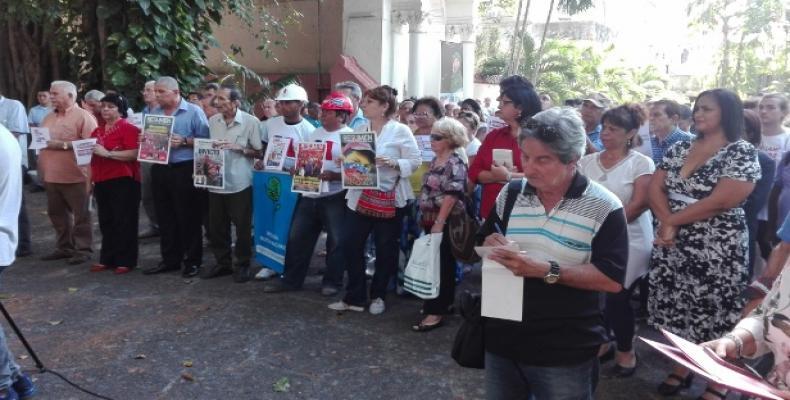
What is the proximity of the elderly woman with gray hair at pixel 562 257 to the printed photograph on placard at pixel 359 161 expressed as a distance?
285cm

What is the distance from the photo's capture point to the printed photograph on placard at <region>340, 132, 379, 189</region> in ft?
16.8

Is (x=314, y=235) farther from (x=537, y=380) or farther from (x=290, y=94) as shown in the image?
(x=537, y=380)

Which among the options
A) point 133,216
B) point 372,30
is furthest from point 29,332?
point 372,30

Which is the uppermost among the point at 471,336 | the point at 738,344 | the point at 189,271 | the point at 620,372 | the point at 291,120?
the point at 291,120

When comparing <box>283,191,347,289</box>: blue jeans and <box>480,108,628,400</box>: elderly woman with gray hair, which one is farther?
<box>283,191,347,289</box>: blue jeans

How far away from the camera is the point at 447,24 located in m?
18.6

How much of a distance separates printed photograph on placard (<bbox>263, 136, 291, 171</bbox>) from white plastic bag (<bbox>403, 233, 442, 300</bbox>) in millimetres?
1805

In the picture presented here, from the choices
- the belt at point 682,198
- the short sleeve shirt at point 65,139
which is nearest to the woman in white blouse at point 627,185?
the belt at point 682,198

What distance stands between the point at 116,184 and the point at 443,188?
367 centimetres

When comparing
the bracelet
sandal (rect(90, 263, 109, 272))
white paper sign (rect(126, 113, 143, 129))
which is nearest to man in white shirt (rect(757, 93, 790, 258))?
the bracelet

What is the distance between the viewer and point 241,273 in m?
6.36

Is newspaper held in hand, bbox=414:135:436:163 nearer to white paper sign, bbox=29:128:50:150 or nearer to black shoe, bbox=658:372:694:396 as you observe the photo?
black shoe, bbox=658:372:694:396

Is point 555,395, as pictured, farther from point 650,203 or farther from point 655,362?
point 655,362

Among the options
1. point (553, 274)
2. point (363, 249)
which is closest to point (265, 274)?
point (363, 249)
